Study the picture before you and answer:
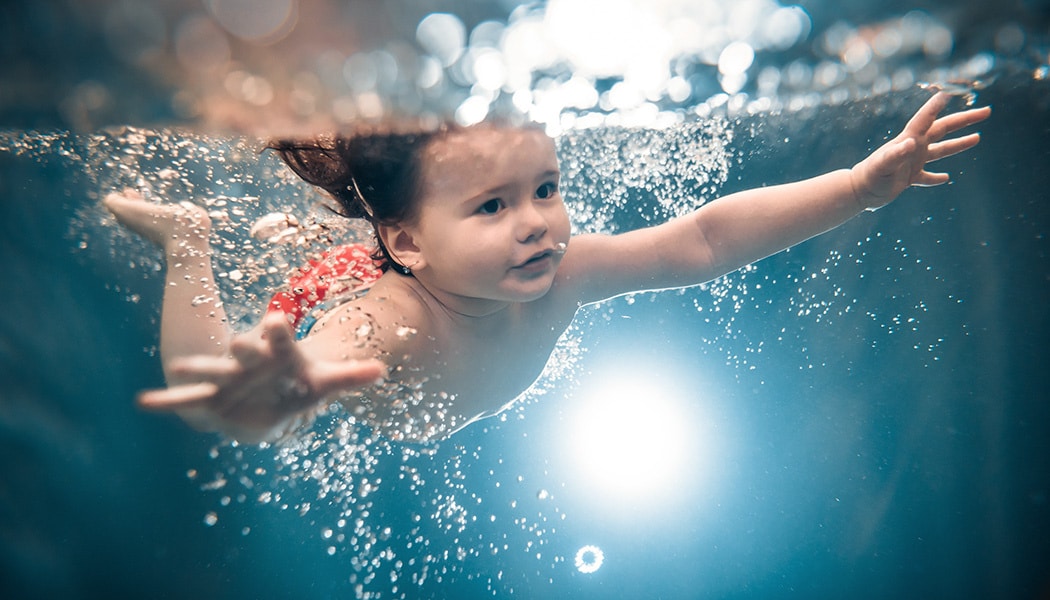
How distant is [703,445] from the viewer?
8.41 metres

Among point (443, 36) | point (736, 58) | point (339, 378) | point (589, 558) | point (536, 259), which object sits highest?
point (736, 58)

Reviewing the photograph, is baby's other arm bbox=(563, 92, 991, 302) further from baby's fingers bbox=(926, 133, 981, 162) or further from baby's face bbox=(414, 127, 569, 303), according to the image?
baby's face bbox=(414, 127, 569, 303)

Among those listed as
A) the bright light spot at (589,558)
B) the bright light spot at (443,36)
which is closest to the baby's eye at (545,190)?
the bright light spot at (443,36)

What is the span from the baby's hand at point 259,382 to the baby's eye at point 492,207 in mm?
854

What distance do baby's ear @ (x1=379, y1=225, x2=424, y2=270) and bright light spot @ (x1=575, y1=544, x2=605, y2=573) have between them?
7.19m

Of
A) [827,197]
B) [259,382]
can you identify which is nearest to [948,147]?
[827,197]

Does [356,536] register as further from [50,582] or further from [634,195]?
[634,195]

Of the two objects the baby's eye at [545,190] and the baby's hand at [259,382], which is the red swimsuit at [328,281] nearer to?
the baby's eye at [545,190]

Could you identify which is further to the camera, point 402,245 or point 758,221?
point 758,221

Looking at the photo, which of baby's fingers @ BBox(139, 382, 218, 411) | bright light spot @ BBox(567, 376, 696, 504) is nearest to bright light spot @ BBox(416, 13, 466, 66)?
baby's fingers @ BBox(139, 382, 218, 411)

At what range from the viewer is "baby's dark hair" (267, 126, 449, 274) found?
94.6 inches

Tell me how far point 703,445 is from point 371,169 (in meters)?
7.32

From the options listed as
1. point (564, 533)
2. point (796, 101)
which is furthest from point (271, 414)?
point (564, 533)

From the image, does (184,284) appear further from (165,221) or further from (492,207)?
(492,207)
